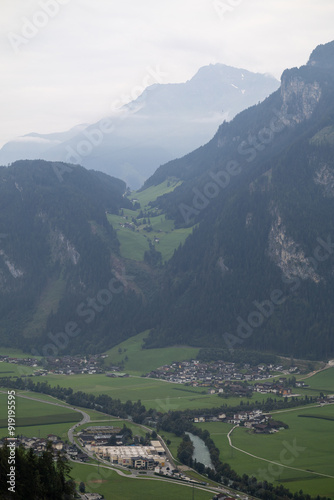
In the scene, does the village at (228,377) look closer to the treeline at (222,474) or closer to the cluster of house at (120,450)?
the treeline at (222,474)

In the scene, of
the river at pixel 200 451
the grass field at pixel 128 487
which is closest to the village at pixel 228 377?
the river at pixel 200 451

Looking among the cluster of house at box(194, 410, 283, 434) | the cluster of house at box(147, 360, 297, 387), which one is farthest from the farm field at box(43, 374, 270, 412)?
the cluster of house at box(194, 410, 283, 434)

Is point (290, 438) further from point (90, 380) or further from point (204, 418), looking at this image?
point (90, 380)

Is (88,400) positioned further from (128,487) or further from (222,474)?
(128,487)

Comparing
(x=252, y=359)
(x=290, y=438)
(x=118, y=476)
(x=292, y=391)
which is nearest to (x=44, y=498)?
(x=118, y=476)

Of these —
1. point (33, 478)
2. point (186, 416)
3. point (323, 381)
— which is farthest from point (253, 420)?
point (33, 478)
